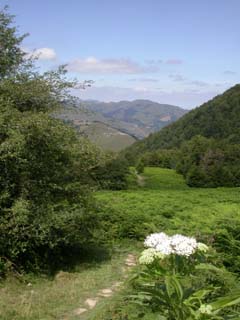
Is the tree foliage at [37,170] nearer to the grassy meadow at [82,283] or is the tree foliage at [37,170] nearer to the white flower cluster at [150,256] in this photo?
the grassy meadow at [82,283]

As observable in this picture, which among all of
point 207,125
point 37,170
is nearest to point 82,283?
point 37,170

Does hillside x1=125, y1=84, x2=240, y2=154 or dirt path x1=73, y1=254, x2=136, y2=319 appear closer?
dirt path x1=73, y1=254, x2=136, y2=319

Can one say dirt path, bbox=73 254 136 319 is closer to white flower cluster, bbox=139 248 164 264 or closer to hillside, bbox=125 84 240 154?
white flower cluster, bbox=139 248 164 264

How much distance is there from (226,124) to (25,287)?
119 meters

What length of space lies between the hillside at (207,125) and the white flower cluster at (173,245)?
11033cm

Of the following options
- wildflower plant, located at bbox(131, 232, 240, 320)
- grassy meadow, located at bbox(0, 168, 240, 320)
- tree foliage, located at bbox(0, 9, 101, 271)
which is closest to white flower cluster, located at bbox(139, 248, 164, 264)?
wildflower plant, located at bbox(131, 232, 240, 320)

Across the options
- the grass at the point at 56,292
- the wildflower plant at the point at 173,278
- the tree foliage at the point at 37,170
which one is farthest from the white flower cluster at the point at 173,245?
the tree foliage at the point at 37,170

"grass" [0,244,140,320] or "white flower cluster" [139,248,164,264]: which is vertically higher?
"white flower cluster" [139,248,164,264]

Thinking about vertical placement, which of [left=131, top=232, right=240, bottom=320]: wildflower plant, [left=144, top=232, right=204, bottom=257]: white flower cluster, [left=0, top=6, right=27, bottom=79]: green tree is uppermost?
[left=0, top=6, right=27, bottom=79]: green tree

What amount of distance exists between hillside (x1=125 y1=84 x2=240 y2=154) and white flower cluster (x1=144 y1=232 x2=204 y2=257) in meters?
110

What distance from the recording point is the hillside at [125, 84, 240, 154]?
121188 millimetres

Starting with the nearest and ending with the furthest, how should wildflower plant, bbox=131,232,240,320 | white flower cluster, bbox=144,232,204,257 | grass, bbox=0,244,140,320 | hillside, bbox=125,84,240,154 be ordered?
wildflower plant, bbox=131,232,240,320
white flower cluster, bbox=144,232,204,257
grass, bbox=0,244,140,320
hillside, bbox=125,84,240,154

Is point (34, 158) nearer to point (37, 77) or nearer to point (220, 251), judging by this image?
point (37, 77)

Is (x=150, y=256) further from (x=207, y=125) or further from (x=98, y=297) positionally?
(x=207, y=125)
